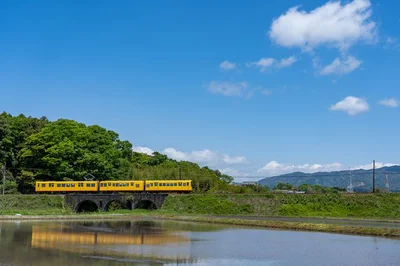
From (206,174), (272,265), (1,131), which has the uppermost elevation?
(1,131)

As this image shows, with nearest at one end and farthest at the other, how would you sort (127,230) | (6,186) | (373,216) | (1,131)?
1. (127,230)
2. (373,216)
3. (6,186)
4. (1,131)

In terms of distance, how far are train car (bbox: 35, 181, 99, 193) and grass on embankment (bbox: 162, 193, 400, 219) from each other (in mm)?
11053

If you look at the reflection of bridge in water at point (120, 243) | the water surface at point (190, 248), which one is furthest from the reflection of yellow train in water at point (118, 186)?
the water surface at point (190, 248)

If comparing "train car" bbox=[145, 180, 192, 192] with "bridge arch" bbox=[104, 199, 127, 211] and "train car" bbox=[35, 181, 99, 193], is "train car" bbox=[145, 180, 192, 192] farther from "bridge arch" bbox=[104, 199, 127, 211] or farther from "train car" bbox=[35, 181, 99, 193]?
"train car" bbox=[35, 181, 99, 193]

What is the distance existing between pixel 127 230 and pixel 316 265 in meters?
20.0

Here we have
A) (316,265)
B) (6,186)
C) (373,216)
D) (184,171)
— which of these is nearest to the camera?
(316,265)

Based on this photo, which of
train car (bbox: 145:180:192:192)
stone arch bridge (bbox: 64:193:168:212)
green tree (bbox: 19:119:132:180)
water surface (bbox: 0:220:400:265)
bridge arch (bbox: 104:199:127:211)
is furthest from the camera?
green tree (bbox: 19:119:132:180)

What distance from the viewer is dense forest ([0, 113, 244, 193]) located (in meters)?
64.6

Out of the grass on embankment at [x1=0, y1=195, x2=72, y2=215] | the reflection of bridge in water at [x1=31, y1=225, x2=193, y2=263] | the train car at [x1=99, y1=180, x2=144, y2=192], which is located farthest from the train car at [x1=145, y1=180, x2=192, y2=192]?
the reflection of bridge in water at [x1=31, y1=225, x2=193, y2=263]

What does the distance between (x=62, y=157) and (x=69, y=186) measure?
5.20m

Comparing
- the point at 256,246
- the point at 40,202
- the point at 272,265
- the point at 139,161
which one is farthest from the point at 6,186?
the point at 272,265

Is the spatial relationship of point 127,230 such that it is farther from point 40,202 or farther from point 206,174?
point 206,174

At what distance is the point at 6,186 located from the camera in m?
64.1

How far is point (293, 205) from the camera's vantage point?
53312 millimetres
